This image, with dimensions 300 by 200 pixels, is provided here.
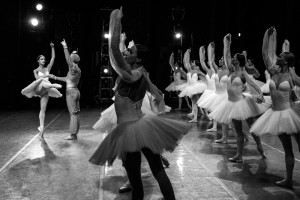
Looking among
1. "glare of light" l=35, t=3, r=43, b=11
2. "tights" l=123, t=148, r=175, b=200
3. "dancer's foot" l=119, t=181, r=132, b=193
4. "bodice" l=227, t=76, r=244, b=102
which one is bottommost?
"dancer's foot" l=119, t=181, r=132, b=193

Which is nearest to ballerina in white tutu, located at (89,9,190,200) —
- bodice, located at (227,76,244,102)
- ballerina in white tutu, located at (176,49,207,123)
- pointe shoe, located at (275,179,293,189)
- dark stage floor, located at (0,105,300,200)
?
dark stage floor, located at (0,105,300,200)

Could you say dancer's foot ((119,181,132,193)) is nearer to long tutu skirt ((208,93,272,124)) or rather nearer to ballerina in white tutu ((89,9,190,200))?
ballerina in white tutu ((89,9,190,200))

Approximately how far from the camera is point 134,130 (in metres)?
2.74

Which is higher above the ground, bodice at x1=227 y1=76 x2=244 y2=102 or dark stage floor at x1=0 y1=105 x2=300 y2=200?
bodice at x1=227 y1=76 x2=244 y2=102

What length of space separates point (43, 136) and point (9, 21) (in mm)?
8849

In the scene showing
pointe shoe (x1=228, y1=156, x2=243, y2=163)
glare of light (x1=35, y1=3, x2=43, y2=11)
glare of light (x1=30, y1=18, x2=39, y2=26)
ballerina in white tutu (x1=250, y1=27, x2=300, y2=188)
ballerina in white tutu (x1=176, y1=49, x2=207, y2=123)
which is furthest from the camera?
glare of light (x1=30, y1=18, x2=39, y2=26)

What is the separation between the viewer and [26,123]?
32.6 ft

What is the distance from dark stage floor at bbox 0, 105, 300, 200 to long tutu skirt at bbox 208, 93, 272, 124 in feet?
2.36

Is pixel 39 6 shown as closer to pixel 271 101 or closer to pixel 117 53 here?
pixel 271 101

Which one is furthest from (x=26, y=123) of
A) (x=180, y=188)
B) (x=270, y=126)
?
(x=270, y=126)

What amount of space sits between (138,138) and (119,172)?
236 centimetres

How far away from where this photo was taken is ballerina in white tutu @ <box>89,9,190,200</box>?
266 centimetres

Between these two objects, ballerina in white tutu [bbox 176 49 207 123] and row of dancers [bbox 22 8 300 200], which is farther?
ballerina in white tutu [bbox 176 49 207 123]

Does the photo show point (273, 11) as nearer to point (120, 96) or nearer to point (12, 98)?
point (120, 96)
